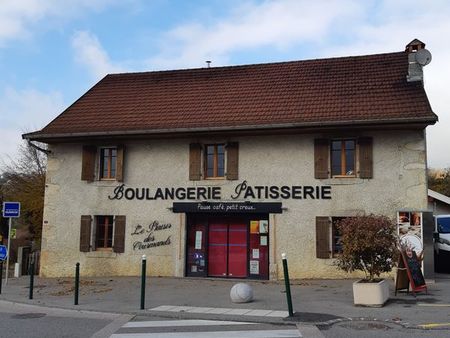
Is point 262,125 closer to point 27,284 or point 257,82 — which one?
point 257,82

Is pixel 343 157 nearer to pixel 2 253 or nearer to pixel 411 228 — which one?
pixel 411 228

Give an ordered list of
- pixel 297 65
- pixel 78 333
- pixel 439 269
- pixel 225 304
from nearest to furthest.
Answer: pixel 78 333
pixel 225 304
pixel 439 269
pixel 297 65

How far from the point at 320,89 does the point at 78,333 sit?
12.4 metres

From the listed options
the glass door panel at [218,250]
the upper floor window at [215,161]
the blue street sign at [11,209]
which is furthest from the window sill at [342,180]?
the blue street sign at [11,209]

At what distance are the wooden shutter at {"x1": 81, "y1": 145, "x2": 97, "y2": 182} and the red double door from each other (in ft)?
15.9

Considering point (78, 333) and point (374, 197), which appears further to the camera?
point (374, 197)

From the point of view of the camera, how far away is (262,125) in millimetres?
16203

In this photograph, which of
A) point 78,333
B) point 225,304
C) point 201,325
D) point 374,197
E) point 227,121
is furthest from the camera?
point 227,121

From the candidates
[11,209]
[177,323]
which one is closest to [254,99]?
[11,209]

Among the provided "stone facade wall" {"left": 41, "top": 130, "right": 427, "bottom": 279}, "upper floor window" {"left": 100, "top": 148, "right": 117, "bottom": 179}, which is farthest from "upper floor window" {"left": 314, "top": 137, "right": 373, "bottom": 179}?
"upper floor window" {"left": 100, "top": 148, "right": 117, "bottom": 179}

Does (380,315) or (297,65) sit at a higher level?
(297,65)

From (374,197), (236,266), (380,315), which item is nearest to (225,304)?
(380,315)

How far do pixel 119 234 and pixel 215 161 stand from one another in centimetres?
424

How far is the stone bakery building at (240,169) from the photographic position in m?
15.9
